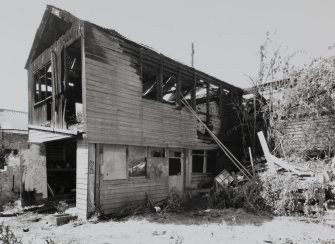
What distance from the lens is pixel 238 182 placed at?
42.4 ft

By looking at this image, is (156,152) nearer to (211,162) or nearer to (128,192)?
(128,192)

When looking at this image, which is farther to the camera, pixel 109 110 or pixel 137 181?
pixel 137 181

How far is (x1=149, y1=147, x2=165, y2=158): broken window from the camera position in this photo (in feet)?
39.6

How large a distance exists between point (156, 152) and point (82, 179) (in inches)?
141

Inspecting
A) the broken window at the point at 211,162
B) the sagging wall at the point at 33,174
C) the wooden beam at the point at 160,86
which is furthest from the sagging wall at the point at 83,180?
the broken window at the point at 211,162

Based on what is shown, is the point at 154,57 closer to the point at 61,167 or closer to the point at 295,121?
the point at 61,167

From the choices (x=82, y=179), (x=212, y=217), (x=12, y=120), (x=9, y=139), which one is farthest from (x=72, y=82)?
(x=12, y=120)

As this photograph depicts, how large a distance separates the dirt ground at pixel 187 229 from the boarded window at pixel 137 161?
1.87m

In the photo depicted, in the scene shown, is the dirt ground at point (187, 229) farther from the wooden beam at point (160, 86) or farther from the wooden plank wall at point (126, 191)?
the wooden beam at point (160, 86)

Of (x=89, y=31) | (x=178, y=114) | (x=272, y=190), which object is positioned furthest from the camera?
(x=178, y=114)

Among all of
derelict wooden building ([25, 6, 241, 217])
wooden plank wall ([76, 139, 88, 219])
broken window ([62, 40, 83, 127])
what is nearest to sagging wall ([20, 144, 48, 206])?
derelict wooden building ([25, 6, 241, 217])

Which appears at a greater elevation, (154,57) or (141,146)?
(154,57)

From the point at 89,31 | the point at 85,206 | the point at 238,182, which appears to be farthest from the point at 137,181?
the point at 89,31

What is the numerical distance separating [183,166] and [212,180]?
2606mm
